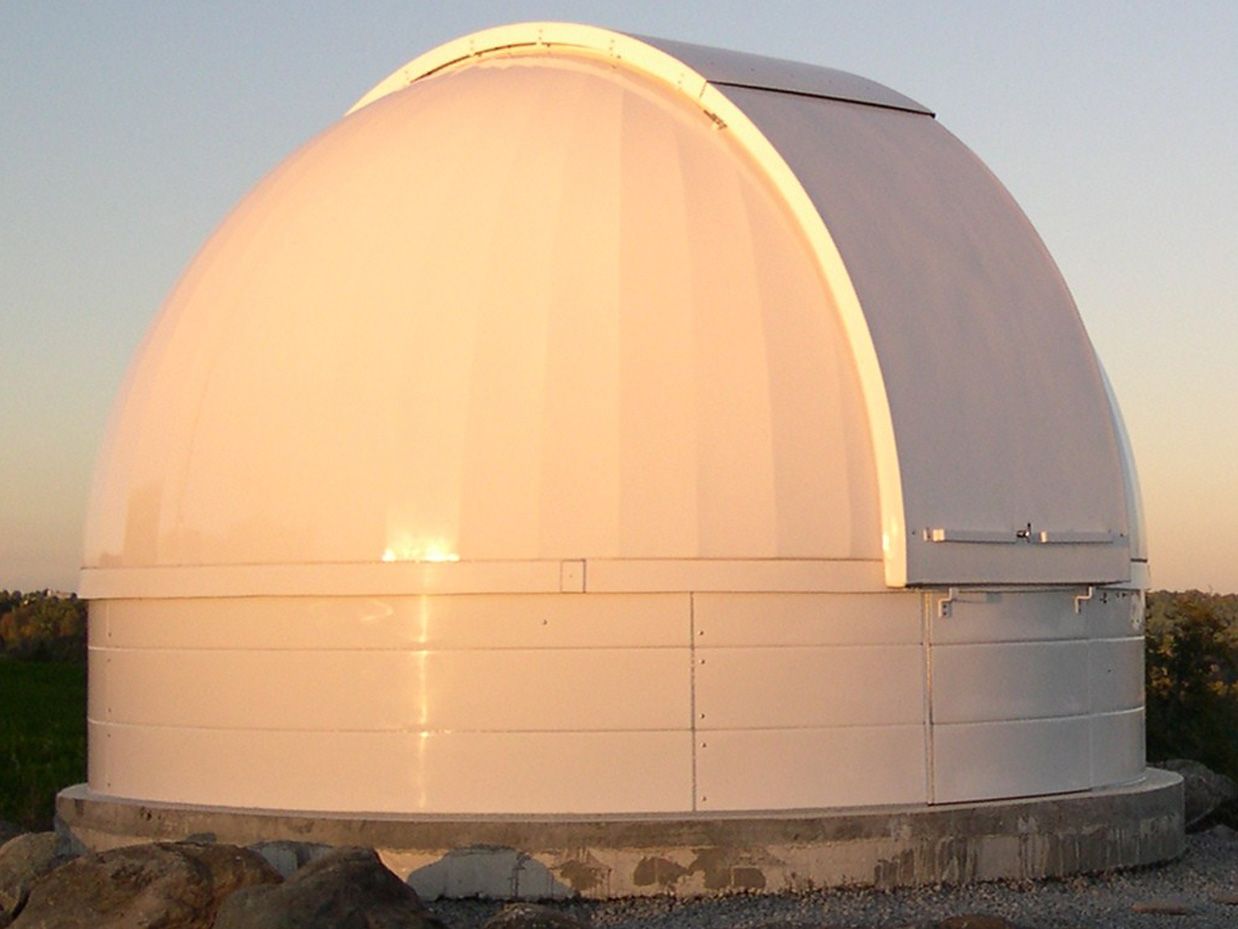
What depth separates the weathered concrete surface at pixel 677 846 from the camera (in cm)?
1148

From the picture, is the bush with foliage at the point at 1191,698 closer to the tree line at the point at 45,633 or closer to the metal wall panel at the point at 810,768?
the metal wall panel at the point at 810,768

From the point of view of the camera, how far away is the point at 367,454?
1207cm

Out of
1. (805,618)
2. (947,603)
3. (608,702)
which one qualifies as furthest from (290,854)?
(947,603)

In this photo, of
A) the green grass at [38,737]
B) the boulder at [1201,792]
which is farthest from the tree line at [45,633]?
the boulder at [1201,792]

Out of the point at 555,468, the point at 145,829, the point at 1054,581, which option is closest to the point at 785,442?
the point at 555,468

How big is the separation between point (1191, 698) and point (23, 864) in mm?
13305

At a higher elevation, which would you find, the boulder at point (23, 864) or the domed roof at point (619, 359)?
the domed roof at point (619, 359)

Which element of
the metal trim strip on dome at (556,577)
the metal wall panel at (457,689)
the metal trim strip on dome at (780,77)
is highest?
the metal trim strip on dome at (780,77)

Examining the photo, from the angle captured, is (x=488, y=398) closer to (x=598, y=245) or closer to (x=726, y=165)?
(x=598, y=245)

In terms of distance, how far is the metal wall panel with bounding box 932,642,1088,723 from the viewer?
12.3 meters

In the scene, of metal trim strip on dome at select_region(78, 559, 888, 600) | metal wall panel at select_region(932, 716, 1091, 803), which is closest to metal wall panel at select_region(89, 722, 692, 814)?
metal trim strip on dome at select_region(78, 559, 888, 600)

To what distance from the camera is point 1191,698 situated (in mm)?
20625

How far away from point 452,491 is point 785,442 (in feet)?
6.79

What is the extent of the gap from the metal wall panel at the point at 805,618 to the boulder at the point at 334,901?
A: 2756 mm
